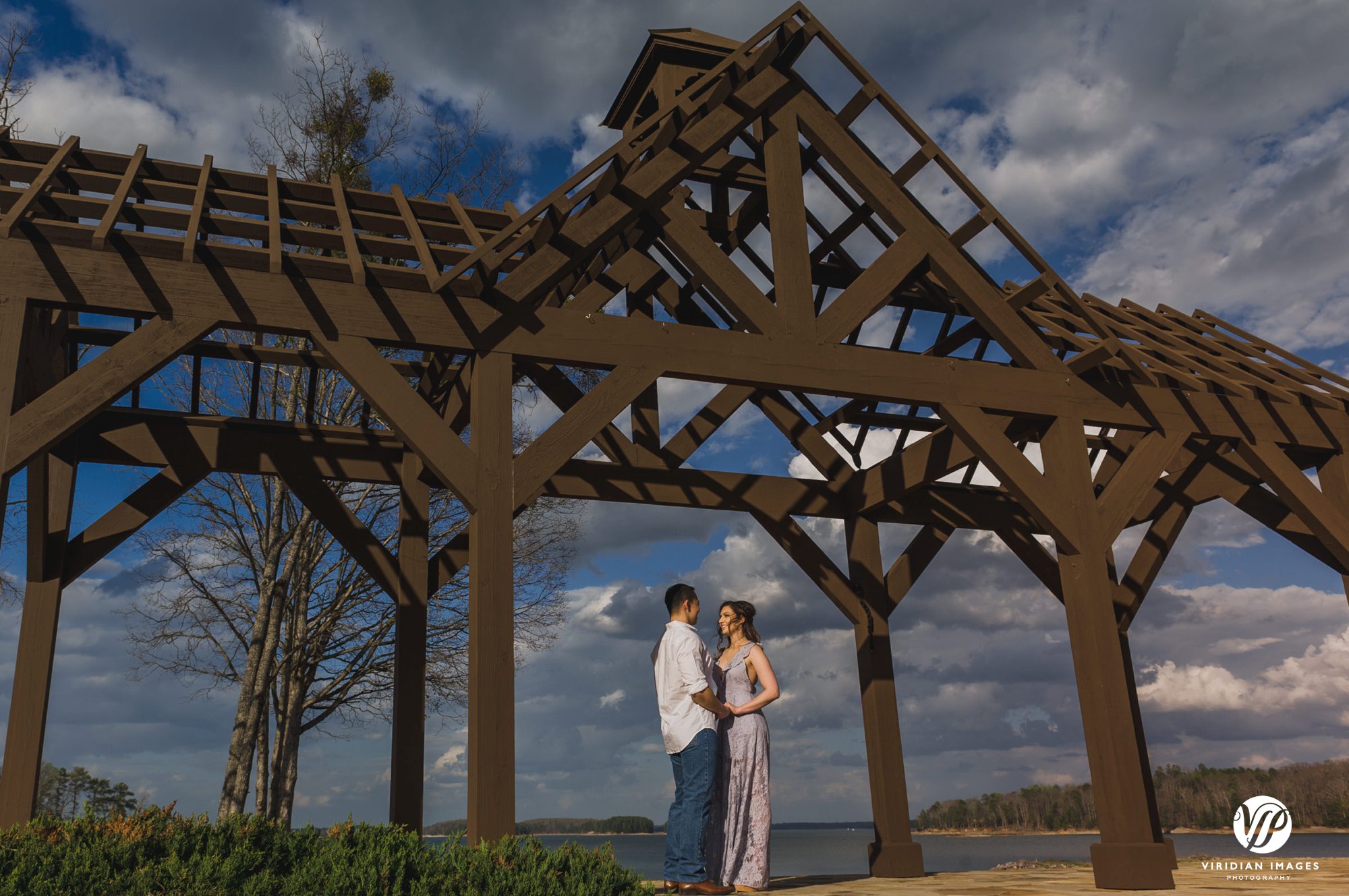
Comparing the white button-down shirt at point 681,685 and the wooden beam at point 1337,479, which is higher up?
the wooden beam at point 1337,479

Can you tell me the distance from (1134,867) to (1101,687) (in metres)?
1.22

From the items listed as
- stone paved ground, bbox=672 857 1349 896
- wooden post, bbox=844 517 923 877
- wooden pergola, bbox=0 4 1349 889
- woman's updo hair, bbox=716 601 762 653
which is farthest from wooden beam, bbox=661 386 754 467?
stone paved ground, bbox=672 857 1349 896

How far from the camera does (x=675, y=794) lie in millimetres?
6508

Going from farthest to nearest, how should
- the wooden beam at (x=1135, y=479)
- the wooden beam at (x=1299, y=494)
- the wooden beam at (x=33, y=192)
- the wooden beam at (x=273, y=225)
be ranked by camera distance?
the wooden beam at (x=1299, y=494) → the wooden beam at (x=1135, y=479) → the wooden beam at (x=273, y=225) → the wooden beam at (x=33, y=192)

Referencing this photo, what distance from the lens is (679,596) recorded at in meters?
6.71

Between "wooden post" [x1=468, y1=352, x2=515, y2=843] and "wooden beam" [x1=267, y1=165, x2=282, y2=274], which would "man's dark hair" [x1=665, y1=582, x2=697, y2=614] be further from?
"wooden beam" [x1=267, y1=165, x2=282, y2=274]

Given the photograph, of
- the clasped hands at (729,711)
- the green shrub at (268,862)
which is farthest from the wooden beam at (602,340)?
the green shrub at (268,862)

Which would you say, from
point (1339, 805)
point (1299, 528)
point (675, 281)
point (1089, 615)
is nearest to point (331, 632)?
point (675, 281)

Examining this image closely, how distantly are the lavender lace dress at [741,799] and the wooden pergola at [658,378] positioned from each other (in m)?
1.65

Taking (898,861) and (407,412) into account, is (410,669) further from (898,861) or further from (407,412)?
(898,861)

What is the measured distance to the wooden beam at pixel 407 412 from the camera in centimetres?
603

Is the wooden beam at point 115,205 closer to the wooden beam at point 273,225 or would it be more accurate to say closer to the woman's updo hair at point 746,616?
the wooden beam at point 273,225

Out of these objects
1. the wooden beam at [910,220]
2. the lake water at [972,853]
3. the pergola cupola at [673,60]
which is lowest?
the lake water at [972,853]

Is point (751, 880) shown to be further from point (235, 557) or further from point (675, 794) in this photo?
point (235, 557)
